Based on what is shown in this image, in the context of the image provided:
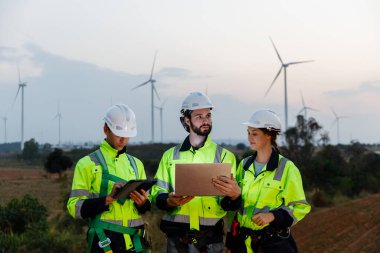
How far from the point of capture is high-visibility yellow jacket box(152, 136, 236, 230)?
5469 millimetres

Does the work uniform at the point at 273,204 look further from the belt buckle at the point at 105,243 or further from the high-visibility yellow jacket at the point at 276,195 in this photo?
the belt buckle at the point at 105,243

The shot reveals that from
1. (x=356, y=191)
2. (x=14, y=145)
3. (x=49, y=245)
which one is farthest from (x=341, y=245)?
(x=14, y=145)

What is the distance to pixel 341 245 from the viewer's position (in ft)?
52.9

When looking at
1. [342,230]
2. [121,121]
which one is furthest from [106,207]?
[342,230]

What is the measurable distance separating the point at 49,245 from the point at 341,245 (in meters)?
8.68

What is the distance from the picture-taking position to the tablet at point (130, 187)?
15.6 feet

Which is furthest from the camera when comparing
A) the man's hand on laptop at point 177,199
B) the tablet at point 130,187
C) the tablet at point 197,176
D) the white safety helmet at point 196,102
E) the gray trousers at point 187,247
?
the white safety helmet at point 196,102

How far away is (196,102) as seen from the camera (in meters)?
5.60

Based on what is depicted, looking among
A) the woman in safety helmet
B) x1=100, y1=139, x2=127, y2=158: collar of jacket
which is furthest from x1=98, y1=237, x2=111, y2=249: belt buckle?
the woman in safety helmet

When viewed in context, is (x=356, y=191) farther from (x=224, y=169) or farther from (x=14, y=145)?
(x=14, y=145)

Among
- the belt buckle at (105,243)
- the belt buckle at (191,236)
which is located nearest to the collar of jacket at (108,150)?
the belt buckle at (105,243)

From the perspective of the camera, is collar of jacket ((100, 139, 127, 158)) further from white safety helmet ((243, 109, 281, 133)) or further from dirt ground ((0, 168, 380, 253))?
dirt ground ((0, 168, 380, 253))

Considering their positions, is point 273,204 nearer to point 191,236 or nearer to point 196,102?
point 191,236

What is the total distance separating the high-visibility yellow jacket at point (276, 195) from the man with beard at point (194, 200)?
0.23 meters
